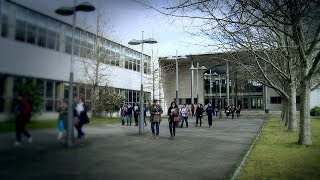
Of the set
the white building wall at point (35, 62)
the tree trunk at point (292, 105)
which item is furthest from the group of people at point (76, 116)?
the tree trunk at point (292, 105)

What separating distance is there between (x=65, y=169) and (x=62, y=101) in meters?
0.27

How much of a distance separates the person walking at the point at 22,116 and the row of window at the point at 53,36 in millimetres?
205

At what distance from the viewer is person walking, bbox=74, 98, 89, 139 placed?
1.51m

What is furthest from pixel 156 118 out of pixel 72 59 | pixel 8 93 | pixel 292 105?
pixel 8 93

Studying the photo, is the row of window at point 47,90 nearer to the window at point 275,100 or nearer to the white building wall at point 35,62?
the white building wall at point 35,62

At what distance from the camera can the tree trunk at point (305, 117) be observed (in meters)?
13.1

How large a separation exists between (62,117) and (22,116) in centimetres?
19

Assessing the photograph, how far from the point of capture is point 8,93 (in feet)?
3.59

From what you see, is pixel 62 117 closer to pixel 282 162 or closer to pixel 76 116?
pixel 76 116

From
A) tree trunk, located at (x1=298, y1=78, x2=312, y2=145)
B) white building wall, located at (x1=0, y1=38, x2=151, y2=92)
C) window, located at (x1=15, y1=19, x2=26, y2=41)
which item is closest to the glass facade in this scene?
tree trunk, located at (x1=298, y1=78, x2=312, y2=145)

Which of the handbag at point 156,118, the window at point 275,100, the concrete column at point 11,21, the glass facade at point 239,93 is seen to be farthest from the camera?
the glass facade at point 239,93

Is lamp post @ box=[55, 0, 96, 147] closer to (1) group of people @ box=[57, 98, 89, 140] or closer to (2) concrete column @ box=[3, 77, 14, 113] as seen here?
(1) group of people @ box=[57, 98, 89, 140]

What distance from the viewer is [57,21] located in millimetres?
1276

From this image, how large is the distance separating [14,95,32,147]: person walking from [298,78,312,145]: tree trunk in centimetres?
1340
